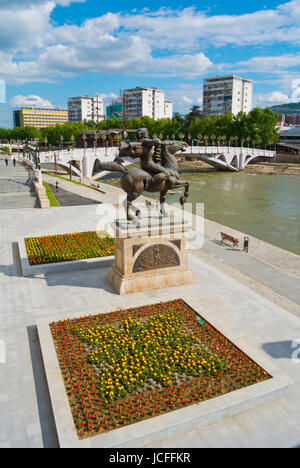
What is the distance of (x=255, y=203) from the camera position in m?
40.1

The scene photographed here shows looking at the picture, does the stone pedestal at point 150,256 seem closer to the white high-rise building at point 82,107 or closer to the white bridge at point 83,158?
the white bridge at point 83,158

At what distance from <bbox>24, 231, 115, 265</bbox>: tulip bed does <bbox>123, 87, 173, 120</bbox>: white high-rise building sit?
130227mm

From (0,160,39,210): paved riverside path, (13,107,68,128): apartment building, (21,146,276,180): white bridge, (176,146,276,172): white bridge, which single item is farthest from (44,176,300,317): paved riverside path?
(13,107,68,128): apartment building

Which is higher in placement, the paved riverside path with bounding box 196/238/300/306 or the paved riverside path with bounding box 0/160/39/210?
the paved riverside path with bounding box 0/160/39/210

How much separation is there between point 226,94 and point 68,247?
11842 cm

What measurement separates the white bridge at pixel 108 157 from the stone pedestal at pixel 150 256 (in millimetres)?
28861

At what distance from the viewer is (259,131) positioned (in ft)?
269

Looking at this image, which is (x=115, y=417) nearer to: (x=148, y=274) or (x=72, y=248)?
(x=148, y=274)

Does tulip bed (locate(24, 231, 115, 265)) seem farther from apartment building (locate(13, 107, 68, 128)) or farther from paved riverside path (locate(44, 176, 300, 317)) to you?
apartment building (locate(13, 107, 68, 128))

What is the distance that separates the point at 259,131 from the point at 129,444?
84402 mm

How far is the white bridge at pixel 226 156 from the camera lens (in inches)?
2717

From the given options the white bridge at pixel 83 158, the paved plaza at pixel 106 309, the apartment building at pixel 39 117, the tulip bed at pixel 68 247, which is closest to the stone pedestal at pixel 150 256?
the paved plaza at pixel 106 309

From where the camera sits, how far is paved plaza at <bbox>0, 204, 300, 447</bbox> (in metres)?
6.88

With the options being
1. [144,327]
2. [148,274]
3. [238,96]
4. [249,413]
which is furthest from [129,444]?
[238,96]
